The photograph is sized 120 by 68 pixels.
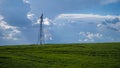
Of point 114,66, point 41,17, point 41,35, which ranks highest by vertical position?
point 41,17

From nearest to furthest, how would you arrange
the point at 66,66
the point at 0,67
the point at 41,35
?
the point at 0,67 < the point at 66,66 < the point at 41,35

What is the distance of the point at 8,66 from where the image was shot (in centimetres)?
6619

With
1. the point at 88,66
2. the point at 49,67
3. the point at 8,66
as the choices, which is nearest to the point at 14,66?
the point at 8,66

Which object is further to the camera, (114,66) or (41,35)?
(41,35)

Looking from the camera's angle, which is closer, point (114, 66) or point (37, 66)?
point (37, 66)

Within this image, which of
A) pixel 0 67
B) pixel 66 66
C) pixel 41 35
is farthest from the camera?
pixel 41 35

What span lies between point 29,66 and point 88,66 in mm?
14452

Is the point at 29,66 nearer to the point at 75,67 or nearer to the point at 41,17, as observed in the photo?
the point at 75,67

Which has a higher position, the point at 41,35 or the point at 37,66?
the point at 41,35

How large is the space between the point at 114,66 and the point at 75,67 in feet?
36.2

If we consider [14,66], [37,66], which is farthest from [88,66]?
[14,66]

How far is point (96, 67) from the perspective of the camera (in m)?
71.3

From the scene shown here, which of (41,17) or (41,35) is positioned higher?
(41,17)

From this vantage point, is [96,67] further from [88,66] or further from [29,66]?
[29,66]
